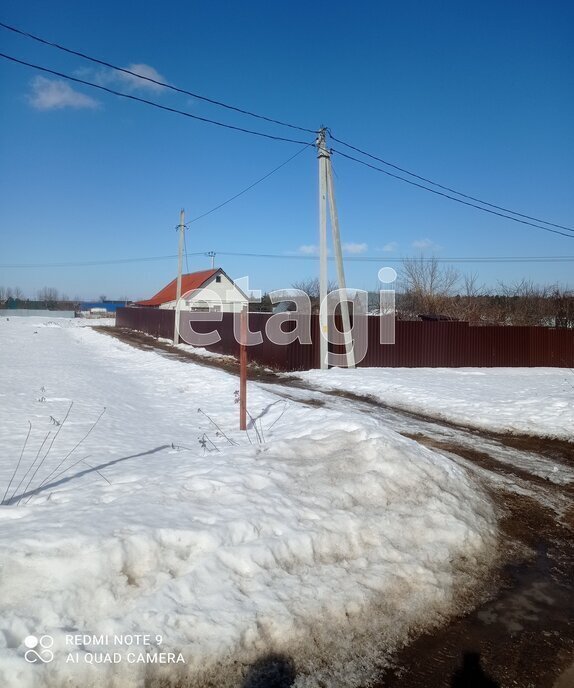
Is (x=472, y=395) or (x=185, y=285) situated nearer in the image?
(x=472, y=395)

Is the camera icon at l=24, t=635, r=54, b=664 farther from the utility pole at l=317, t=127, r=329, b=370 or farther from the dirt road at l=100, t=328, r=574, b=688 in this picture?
the utility pole at l=317, t=127, r=329, b=370

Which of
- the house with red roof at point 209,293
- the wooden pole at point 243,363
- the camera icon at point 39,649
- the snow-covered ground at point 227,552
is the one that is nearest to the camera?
the camera icon at point 39,649

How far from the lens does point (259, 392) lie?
10312 millimetres

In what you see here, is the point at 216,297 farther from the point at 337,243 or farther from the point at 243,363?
the point at 243,363

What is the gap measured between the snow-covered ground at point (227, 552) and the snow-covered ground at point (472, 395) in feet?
13.9

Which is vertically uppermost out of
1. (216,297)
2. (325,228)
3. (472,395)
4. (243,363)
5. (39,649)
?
(325,228)

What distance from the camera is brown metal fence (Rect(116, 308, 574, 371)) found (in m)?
16.7

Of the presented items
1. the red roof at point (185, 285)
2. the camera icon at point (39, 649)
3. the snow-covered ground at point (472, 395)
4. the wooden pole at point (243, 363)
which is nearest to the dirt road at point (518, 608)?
the camera icon at point (39, 649)

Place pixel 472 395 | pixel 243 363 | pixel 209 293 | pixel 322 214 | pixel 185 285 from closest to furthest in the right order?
pixel 243 363 < pixel 472 395 < pixel 322 214 < pixel 209 293 < pixel 185 285

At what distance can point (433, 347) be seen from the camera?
1892 cm

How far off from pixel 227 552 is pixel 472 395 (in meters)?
9.55

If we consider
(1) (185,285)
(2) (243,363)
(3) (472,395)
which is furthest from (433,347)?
(1) (185,285)

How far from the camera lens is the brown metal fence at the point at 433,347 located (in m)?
16.7

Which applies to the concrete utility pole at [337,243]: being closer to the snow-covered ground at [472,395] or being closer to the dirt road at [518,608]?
the snow-covered ground at [472,395]
